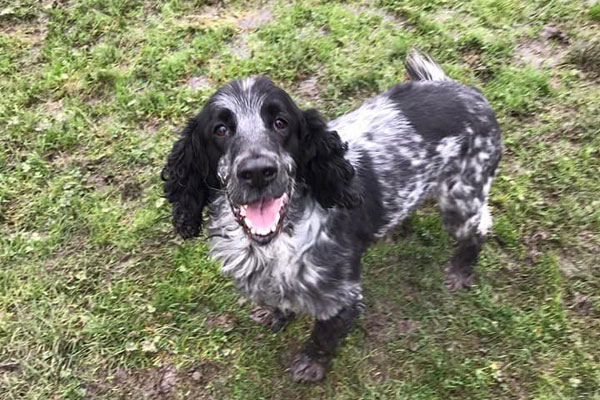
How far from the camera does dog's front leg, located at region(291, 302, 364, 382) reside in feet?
12.8

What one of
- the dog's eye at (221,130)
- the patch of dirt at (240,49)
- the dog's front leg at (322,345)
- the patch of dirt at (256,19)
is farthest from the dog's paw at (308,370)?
the patch of dirt at (256,19)

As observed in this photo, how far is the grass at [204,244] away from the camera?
4.27 metres

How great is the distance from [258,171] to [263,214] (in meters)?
0.35

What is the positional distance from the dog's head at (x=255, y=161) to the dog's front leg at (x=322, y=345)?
2.68 feet

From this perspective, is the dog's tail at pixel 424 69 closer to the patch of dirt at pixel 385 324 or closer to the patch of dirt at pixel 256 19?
the patch of dirt at pixel 385 324

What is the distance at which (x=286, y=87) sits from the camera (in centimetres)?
591

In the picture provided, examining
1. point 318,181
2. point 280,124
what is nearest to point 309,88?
point 318,181

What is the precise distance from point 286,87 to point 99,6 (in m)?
2.54

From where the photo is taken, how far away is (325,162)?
3484mm

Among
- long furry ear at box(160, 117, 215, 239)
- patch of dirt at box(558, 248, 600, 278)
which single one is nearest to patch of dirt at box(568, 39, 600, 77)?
patch of dirt at box(558, 248, 600, 278)

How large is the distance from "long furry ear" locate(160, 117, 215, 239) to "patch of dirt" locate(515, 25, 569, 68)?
3981 mm

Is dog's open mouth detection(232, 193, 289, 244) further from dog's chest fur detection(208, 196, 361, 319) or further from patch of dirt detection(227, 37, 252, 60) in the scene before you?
patch of dirt detection(227, 37, 252, 60)

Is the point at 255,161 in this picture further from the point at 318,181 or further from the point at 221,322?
the point at 221,322

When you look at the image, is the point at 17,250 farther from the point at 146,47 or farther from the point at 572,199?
the point at 572,199
